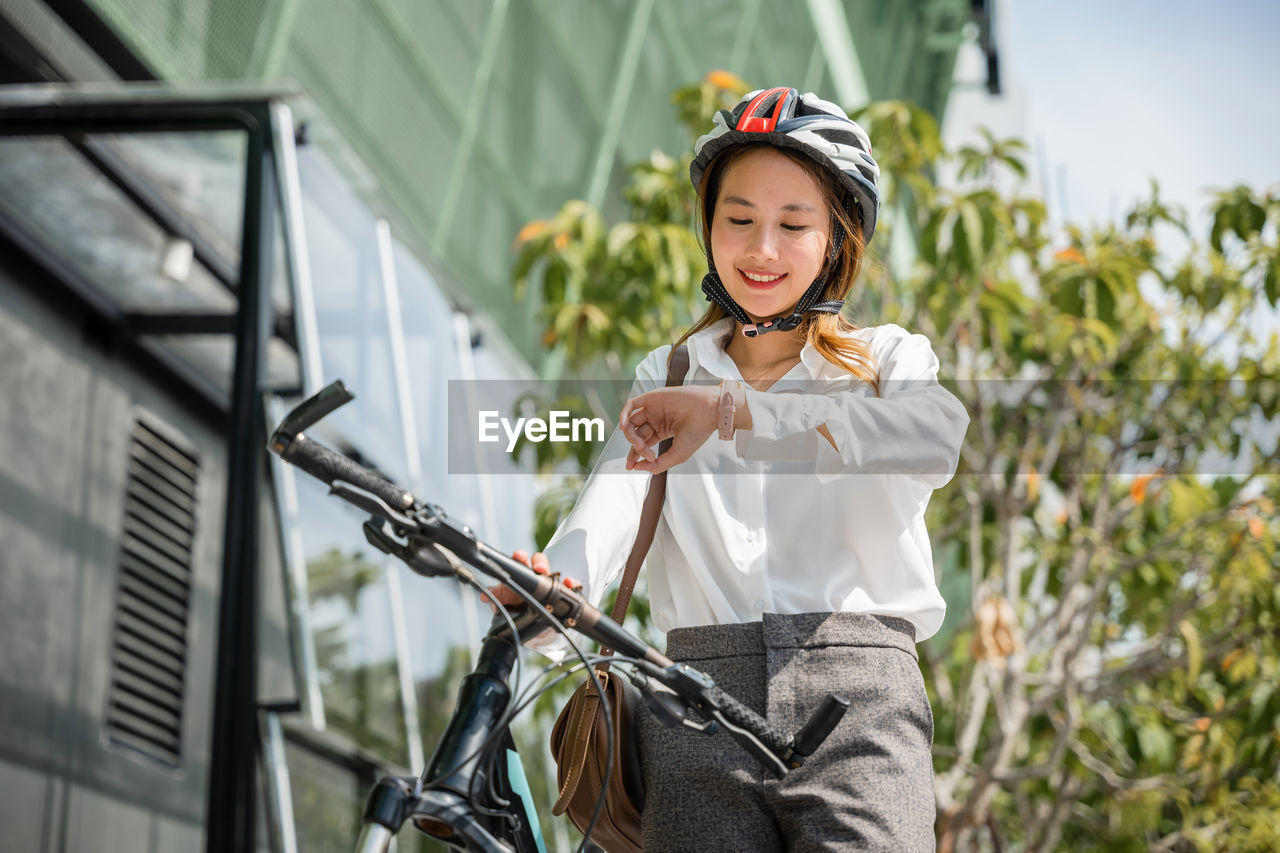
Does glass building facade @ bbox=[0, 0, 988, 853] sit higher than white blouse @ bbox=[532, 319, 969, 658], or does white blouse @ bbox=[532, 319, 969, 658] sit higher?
glass building facade @ bbox=[0, 0, 988, 853]

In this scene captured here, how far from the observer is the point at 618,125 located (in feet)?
26.4

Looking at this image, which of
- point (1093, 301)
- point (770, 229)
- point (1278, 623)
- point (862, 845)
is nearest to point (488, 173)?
point (1093, 301)

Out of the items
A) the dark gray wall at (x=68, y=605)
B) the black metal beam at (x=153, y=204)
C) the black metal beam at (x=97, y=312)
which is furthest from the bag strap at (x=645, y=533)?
the black metal beam at (x=97, y=312)

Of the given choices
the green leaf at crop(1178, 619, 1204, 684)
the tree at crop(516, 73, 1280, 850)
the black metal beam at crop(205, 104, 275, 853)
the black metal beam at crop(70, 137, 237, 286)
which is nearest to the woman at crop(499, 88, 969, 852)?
the black metal beam at crop(205, 104, 275, 853)

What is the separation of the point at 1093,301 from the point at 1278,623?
1.45m

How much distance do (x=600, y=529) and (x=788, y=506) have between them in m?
0.23

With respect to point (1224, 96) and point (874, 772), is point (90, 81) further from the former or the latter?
point (1224, 96)

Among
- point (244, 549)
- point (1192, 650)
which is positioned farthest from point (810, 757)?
point (1192, 650)

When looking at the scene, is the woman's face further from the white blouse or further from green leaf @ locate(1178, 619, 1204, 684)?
green leaf @ locate(1178, 619, 1204, 684)

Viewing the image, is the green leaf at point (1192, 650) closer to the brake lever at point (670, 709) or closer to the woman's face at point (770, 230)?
the woman's face at point (770, 230)

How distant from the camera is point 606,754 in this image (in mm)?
1678

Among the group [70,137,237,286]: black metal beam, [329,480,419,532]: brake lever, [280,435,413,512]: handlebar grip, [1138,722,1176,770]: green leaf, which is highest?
[70,137,237,286]: black metal beam

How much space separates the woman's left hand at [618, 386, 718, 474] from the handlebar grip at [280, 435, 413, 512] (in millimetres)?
259

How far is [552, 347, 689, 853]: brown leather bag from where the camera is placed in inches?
65.9
